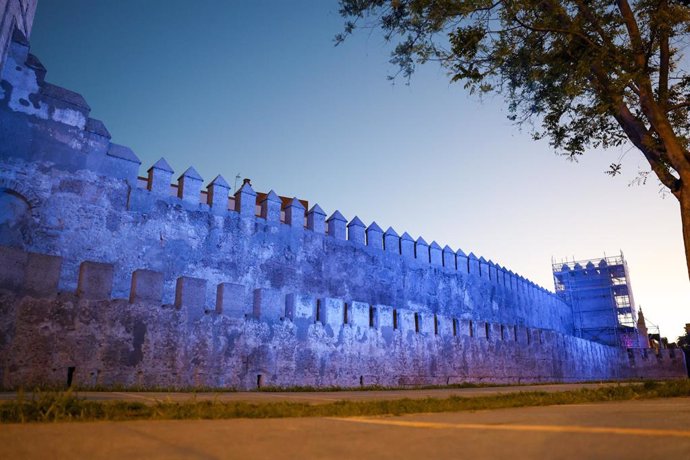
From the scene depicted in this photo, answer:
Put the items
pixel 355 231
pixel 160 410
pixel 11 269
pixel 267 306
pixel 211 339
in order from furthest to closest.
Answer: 1. pixel 355 231
2. pixel 267 306
3. pixel 211 339
4. pixel 11 269
5. pixel 160 410

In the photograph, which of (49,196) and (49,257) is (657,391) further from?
(49,196)

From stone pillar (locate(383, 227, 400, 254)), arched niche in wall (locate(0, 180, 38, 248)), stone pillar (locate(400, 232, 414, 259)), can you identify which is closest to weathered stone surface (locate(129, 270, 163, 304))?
arched niche in wall (locate(0, 180, 38, 248))

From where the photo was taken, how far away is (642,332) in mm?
41719

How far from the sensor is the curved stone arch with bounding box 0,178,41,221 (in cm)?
1156

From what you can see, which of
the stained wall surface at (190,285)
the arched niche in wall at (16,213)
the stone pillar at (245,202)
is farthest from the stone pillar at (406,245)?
the arched niche in wall at (16,213)

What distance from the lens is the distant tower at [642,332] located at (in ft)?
132

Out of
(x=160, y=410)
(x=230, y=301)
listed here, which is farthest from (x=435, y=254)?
(x=160, y=410)

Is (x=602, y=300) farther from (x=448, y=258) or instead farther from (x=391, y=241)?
(x=391, y=241)

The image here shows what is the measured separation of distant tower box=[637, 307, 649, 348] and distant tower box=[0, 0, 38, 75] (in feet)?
153

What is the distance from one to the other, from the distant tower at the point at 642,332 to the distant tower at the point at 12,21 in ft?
153

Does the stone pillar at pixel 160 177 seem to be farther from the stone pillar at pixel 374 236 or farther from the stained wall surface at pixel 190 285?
the stone pillar at pixel 374 236

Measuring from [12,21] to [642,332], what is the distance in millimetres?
49045

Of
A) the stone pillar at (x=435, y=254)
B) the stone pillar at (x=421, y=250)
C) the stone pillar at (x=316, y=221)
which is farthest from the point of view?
the stone pillar at (x=435, y=254)

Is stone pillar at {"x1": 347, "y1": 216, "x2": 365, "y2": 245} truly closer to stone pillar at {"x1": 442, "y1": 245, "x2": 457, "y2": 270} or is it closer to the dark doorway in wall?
stone pillar at {"x1": 442, "y1": 245, "x2": 457, "y2": 270}
